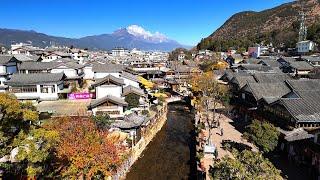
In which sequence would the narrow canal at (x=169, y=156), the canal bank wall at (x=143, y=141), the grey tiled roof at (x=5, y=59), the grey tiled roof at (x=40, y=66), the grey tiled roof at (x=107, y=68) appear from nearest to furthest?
the canal bank wall at (x=143, y=141), the narrow canal at (x=169, y=156), the grey tiled roof at (x=5, y=59), the grey tiled roof at (x=40, y=66), the grey tiled roof at (x=107, y=68)

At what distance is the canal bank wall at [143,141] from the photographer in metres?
26.4

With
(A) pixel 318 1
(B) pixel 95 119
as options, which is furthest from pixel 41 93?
(A) pixel 318 1

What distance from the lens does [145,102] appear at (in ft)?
151

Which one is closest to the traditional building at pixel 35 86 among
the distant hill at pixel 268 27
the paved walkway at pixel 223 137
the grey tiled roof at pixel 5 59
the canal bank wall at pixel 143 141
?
the grey tiled roof at pixel 5 59

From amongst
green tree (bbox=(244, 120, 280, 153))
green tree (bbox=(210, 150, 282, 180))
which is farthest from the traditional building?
green tree (bbox=(210, 150, 282, 180))

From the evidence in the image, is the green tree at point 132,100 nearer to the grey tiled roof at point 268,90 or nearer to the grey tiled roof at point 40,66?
the grey tiled roof at point 268,90

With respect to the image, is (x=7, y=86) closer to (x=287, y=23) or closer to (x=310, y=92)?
(x=310, y=92)

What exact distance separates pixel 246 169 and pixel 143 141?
19351 millimetres

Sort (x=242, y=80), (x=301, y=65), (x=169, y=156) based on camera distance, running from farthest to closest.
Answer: (x=301, y=65) < (x=242, y=80) < (x=169, y=156)

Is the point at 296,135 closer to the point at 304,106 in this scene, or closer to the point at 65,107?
the point at 304,106

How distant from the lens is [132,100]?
139ft

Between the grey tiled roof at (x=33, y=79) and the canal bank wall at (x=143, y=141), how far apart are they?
14611 mm

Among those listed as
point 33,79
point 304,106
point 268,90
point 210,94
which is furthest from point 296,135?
point 33,79

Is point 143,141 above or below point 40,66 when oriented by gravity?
below
